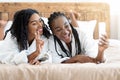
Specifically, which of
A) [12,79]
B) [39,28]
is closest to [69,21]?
[39,28]

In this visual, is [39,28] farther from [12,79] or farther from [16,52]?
[12,79]

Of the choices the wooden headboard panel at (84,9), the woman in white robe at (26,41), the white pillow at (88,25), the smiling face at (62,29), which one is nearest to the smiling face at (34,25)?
the woman in white robe at (26,41)

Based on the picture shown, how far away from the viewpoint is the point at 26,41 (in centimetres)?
197

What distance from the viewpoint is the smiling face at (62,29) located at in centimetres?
202

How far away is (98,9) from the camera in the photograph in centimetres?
339

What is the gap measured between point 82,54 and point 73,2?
1.48 m

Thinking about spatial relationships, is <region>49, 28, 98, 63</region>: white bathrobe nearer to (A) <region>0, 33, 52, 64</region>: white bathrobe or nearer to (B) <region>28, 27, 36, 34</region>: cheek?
(A) <region>0, 33, 52, 64</region>: white bathrobe

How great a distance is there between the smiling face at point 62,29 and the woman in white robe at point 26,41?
0.08 m

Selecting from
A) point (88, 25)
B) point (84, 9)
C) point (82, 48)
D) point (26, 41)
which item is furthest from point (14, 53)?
point (84, 9)

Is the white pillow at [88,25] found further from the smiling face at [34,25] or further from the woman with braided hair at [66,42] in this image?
the smiling face at [34,25]

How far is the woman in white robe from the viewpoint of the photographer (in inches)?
72.4

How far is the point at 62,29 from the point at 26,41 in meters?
0.28

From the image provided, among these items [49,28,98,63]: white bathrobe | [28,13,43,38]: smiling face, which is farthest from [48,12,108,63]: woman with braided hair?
[28,13,43,38]: smiling face

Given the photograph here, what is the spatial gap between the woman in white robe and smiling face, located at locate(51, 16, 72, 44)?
77mm
